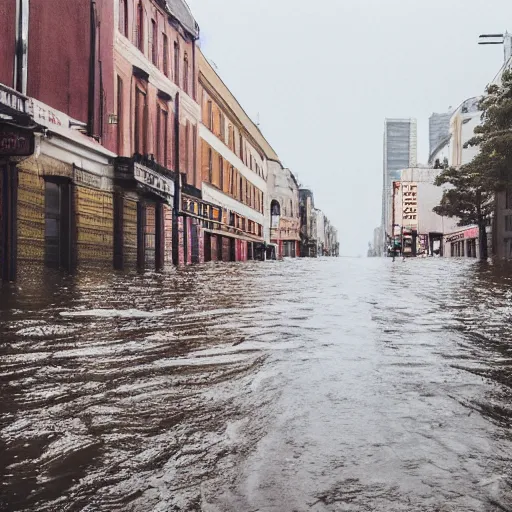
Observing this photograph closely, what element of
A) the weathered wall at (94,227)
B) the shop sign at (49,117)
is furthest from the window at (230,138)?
the shop sign at (49,117)

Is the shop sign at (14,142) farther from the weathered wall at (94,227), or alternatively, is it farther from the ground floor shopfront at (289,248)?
the ground floor shopfront at (289,248)

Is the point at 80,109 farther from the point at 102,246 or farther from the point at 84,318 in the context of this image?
the point at 84,318

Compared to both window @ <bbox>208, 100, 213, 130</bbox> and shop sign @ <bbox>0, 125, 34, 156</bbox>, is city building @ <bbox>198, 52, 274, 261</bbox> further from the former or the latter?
shop sign @ <bbox>0, 125, 34, 156</bbox>

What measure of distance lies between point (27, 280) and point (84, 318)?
302 inches

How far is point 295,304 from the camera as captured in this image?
8.34 m

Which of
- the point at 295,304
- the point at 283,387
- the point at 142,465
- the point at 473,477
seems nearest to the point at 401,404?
the point at 283,387

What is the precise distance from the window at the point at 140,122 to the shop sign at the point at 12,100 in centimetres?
1113

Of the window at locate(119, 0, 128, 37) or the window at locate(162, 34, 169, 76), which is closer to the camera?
the window at locate(119, 0, 128, 37)

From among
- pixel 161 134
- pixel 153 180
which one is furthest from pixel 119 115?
pixel 161 134

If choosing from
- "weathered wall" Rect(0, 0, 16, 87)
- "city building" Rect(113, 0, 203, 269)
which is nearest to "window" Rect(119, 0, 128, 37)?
"city building" Rect(113, 0, 203, 269)

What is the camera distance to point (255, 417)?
2.69m

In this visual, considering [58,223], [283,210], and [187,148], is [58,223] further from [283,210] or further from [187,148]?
[283,210]

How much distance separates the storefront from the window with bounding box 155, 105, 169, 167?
48089 mm

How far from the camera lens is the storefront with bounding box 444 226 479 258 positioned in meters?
71.3
